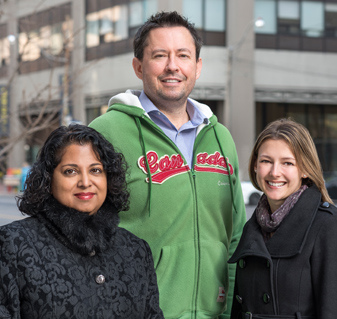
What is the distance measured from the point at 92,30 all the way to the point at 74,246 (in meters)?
28.9

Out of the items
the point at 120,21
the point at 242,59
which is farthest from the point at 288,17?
the point at 120,21

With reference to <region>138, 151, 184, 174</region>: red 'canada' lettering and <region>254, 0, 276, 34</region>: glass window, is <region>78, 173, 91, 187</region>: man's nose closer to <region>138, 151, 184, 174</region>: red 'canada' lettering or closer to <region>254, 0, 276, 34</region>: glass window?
<region>138, 151, 184, 174</region>: red 'canada' lettering

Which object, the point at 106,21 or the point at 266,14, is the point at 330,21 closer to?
the point at 266,14

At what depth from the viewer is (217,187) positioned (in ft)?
10.1

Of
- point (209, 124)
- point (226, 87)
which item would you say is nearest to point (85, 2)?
point (226, 87)

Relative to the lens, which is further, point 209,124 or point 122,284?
point 209,124

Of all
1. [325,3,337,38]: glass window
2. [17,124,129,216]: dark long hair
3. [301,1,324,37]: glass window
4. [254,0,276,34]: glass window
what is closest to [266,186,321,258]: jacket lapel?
[17,124,129,216]: dark long hair

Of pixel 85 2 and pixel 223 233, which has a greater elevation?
pixel 85 2

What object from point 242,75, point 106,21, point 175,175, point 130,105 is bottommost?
point 175,175

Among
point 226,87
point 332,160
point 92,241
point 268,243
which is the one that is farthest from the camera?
point 332,160

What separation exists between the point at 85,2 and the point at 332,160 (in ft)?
53.9

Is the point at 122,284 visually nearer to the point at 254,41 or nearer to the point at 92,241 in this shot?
the point at 92,241

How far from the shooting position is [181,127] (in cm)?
312

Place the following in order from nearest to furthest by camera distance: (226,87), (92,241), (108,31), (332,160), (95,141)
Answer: (92,241)
(95,141)
(226,87)
(108,31)
(332,160)
